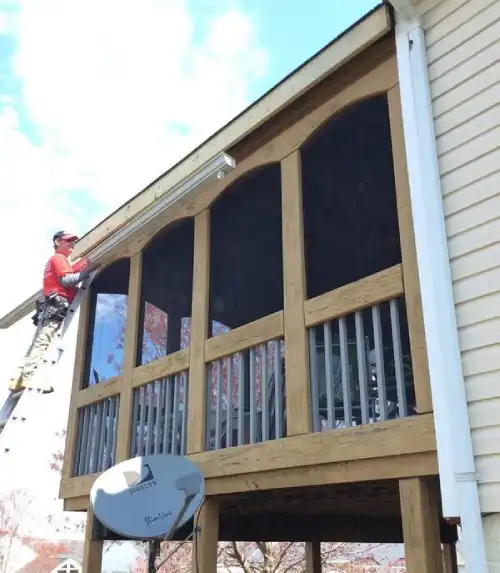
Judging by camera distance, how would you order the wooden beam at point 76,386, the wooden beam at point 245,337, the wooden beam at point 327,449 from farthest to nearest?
1. the wooden beam at point 76,386
2. the wooden beam at point 245,337
3. the wooden beam at point 327,449

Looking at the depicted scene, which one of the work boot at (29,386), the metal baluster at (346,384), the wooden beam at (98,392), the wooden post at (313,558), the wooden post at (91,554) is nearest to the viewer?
the metal baluster at (346,384)

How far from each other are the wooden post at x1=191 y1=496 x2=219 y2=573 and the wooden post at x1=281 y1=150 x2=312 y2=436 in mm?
1120

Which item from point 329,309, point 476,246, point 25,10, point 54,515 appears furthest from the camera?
point 54,515

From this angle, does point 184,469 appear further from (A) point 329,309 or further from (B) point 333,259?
(B) point 333,259

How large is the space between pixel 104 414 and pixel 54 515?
24.9 m

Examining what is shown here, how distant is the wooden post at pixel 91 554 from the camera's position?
5824mm

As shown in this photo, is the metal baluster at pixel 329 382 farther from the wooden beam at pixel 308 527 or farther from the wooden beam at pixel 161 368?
the wooden beam at pixel 308 527

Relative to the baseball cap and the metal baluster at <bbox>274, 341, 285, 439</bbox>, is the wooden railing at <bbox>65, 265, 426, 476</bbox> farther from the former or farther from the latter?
the baseball cap

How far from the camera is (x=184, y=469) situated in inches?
174

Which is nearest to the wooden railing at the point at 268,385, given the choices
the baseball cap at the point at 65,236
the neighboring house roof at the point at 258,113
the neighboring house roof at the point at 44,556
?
the neighboring house roof at the point at 258,113

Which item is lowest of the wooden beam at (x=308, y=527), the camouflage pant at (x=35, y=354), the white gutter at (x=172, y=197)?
the wooden beam at (x=308, y=527)

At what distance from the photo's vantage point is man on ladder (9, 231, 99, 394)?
656 cm

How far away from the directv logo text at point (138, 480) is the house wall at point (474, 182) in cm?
237

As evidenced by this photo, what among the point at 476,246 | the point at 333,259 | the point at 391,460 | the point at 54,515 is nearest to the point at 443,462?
the point at 391,460
